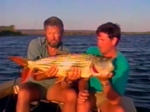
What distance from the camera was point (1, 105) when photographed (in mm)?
6445

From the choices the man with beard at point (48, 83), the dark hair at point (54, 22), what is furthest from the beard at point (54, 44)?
the dark hair at point (54, 22)

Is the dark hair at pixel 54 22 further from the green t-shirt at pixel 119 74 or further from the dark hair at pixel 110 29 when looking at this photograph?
the green t-shirt at pixel 119 74

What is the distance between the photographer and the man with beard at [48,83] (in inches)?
204

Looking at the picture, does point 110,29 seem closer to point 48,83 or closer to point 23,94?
point 48,83

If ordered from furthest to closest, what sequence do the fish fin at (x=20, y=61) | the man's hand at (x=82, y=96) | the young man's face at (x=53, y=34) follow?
the young man's face at (x=53, y=34)
the man's hand at (x=82, y=96)
the fish fin at (x=20, y=61)

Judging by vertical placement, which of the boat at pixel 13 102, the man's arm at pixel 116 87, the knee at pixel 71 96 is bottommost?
the boat at pixel 13 102

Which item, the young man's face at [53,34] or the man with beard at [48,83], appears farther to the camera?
the young man's face at [53,34]

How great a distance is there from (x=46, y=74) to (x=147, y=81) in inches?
358

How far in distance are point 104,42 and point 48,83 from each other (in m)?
1.18

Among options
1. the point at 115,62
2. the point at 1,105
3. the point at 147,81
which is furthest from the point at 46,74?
the point at 147,81

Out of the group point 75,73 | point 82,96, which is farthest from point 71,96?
point 75,73

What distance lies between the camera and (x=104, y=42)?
5145 millimetres

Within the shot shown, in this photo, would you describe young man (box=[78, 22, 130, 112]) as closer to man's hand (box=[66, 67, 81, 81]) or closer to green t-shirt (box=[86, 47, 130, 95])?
green t-shirt (box=[86, 47, 130, 95])

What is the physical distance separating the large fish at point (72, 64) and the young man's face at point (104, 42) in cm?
44
